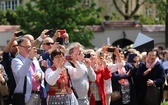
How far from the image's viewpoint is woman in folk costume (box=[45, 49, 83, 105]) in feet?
24.0

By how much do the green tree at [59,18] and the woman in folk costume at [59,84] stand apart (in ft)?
77.4

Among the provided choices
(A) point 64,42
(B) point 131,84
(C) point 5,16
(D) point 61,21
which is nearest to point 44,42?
(A) point 64,42

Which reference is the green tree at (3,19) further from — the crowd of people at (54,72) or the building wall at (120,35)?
the crowd of people at (54,72)

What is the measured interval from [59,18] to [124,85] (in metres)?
21.8

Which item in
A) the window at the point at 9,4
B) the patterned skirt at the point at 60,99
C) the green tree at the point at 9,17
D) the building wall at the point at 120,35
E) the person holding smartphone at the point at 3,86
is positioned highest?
the window at the point at 9,4

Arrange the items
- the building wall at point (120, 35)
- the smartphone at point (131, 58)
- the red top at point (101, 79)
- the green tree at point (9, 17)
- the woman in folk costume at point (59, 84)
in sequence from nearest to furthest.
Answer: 1. the woman in folk costume at point (59, 84)
2. the red top at point (101, 79)
3. the smartphone at point (131, 58)
4. the building wall at point (120, 35)
5. the green tree at point (9, 17)

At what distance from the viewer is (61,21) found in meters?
31.4

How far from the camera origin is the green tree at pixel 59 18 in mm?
31500

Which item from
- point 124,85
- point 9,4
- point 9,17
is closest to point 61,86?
point 124,85

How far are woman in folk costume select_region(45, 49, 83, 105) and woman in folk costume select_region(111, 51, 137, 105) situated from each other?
2641mm

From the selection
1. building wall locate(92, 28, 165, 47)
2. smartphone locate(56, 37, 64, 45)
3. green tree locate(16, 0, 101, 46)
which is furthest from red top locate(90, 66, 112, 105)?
building wall locate(92, 28, 165, 47)

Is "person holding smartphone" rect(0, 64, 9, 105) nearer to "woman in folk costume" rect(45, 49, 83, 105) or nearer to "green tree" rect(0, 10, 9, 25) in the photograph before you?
"woman in folk costume" rect(45, 49, 83, 105)

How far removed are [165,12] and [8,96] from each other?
27889 mm

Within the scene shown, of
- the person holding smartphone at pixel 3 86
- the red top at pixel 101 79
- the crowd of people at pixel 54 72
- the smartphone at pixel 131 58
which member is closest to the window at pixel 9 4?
the smartphone at pixel 131 58
